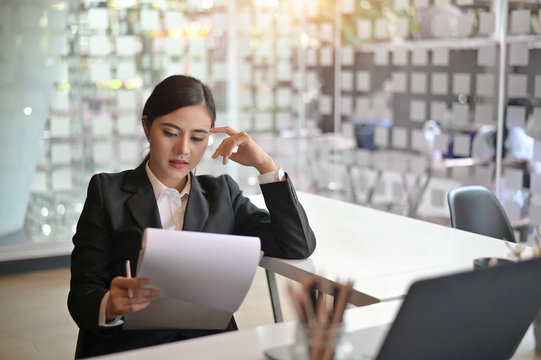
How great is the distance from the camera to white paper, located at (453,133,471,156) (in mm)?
5328

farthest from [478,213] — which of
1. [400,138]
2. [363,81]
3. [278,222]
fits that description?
[363,81]

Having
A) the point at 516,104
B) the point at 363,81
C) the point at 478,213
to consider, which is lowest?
the point at 478,213

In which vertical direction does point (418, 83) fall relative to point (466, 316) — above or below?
above

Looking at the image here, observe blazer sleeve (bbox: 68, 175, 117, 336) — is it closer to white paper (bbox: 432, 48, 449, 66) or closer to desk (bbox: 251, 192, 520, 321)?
desk (bbox: 251, 192, 520, 321)

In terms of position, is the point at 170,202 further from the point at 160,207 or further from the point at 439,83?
the point at 439,83

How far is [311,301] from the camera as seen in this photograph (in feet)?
4.00

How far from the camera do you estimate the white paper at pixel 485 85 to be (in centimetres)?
504

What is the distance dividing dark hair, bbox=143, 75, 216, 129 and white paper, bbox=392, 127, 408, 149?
4.08m

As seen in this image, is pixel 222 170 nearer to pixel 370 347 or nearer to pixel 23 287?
pixel 23 287

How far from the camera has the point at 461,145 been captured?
5.39 m

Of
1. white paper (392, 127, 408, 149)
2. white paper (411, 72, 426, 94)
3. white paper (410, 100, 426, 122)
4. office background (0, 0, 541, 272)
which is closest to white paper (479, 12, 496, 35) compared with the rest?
office background (0, 0, 541, 272)

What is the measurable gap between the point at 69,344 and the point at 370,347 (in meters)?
2.72

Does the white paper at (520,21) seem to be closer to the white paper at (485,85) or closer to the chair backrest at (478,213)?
the white paper at (485,85)

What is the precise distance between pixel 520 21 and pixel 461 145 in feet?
3.40
